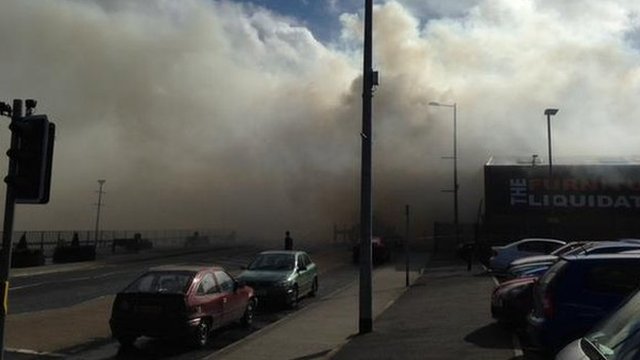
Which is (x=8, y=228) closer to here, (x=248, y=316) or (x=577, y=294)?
(x=577, y=294)

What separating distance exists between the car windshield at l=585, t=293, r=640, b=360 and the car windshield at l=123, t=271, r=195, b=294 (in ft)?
28.3

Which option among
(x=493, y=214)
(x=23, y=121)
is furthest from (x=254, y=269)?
(x=493, y=214)

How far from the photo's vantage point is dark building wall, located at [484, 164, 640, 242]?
154ft

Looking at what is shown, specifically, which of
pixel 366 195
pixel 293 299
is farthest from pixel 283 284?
pixel 366 195

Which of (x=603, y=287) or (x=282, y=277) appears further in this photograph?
(x=282, y=277)

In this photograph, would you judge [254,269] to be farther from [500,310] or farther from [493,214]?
[493,214]

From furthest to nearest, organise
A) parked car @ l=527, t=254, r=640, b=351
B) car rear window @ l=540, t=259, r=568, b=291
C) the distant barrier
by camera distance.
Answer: the distant barrier → car rear window @ l=540, t=259, r=568, b=291 → parked car @ l=527, t=254, r=640, b=351

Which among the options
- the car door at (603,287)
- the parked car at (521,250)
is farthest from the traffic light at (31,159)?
the parked car at (521,250)

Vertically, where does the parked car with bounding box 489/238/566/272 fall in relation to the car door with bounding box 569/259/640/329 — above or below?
above

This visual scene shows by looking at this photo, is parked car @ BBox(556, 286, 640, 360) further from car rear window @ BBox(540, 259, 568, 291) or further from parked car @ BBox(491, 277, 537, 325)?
parked car @ BBox(491, 277, 537, 325)

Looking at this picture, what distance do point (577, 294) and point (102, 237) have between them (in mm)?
48638

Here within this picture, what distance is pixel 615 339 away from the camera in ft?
11.2

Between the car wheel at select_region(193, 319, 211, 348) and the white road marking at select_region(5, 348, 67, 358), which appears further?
the car wheel at select_region(193, 319, 211, 348)

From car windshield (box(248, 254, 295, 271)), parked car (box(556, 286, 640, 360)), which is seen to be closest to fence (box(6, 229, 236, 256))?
car windshield (box(248, 254, 295, 271))
